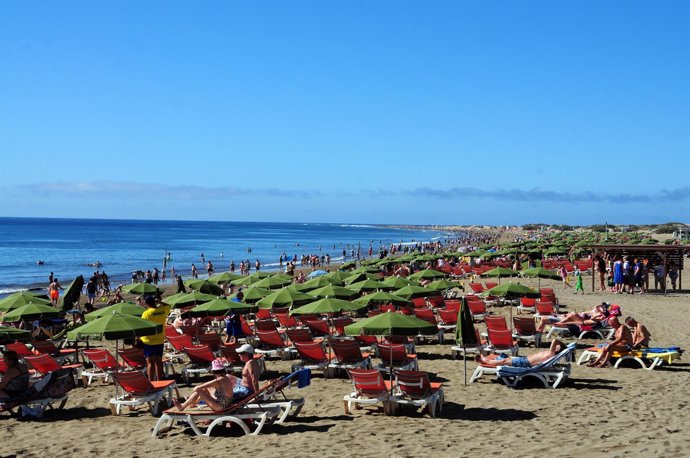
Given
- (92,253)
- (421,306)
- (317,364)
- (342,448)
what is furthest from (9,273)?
(342,448)

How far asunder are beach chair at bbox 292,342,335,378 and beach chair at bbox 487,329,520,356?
10.1 ft

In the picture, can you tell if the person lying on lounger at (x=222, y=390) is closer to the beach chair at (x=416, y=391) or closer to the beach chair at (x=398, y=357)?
the beach chair at (x=416, y=391)

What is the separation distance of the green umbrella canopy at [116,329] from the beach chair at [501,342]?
5.99m

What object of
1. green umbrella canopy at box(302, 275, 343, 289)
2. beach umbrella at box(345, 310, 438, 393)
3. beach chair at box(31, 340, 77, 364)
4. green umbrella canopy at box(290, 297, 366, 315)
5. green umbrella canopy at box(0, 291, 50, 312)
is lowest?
beach chair at box(31, 340, 77, 364)

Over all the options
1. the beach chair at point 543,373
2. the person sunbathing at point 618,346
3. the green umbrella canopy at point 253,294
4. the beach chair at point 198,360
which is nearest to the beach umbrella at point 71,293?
the green umbrella canopy at point 253,294

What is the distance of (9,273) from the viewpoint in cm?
5188

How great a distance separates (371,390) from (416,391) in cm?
58

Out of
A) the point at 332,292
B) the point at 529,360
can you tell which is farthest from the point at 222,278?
the point at 529,360

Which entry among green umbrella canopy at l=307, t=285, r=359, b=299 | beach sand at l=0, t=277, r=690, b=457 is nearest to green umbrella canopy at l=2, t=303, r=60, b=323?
beach sand at l=0, t=277, r=690, b=457

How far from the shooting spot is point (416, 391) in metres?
8.66

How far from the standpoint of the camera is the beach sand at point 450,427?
7238mm

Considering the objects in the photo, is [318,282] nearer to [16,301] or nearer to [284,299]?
[284,299]

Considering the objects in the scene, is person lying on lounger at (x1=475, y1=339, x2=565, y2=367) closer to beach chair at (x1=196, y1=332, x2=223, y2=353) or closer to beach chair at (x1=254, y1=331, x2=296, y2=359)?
beach chair at (x1=254, y1=331, x2=296, y2=359)

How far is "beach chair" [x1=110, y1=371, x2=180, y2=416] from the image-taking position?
9.00 m
